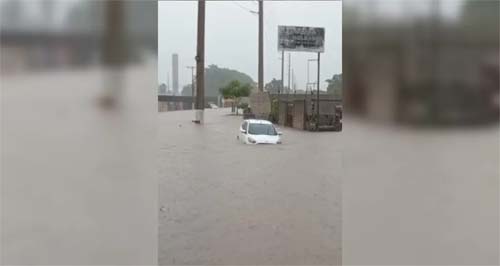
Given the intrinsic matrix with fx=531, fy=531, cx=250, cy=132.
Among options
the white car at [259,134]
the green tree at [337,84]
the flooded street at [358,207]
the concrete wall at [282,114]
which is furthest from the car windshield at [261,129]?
the green tree at [337,84]

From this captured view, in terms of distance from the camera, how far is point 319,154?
7.64 metres

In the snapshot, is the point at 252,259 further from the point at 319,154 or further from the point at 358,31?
the point at 319,154

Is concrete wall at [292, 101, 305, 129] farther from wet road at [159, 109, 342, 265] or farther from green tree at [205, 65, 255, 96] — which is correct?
wet road at [159, 109, 342, 265]

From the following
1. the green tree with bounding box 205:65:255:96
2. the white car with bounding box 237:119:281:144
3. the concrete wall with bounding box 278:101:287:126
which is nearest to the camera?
the white car with bounding box 237:119:281:144

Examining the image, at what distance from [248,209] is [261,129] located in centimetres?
653

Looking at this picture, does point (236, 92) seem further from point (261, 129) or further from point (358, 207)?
point (358, 207)

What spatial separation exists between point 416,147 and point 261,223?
207 cm

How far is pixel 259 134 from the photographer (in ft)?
33.0

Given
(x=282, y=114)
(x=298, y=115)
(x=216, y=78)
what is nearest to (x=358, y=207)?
(x=216, y=78)

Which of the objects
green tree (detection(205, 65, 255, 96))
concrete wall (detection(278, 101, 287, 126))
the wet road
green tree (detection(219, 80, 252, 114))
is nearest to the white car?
green tree (detection(205, 65, 255, 96))

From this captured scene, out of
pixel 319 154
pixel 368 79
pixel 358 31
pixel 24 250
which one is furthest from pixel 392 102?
pixel 319 154

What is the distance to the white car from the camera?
990 cm

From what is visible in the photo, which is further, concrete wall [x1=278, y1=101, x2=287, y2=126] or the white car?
concrete wall [x1=278, y1=101, x2=287, y2=126]

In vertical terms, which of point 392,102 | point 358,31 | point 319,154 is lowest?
point 319,154
